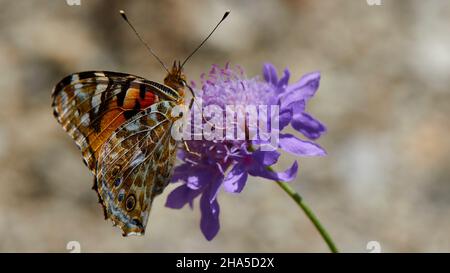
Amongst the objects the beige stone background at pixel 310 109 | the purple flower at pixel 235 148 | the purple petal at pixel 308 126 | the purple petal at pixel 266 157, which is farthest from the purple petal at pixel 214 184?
the beige stone background at pixel 310 109

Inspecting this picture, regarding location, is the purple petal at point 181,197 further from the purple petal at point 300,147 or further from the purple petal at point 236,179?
the purple petal at point 300,147

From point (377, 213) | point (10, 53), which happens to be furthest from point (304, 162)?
point (10, 53)

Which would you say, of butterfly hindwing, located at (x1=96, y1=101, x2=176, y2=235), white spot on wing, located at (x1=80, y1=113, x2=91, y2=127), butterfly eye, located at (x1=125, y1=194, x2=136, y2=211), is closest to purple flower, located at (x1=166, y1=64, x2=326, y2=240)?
butterfly hindwing, located at (x1=96, y1=101, x2=176, y2=235)

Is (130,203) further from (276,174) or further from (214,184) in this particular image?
(276,174)

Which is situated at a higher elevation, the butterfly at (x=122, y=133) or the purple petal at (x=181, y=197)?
the butterfly at (x=122, y=133)

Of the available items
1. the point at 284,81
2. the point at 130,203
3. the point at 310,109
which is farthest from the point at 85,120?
the point at 310,109

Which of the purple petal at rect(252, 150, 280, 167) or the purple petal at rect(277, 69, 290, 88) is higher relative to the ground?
the purple petal at rect(277, 69, 290, 88)

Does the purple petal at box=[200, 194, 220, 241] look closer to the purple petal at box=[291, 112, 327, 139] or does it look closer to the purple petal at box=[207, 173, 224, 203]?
the purple petal at box=[207, 173, 224, 203]
